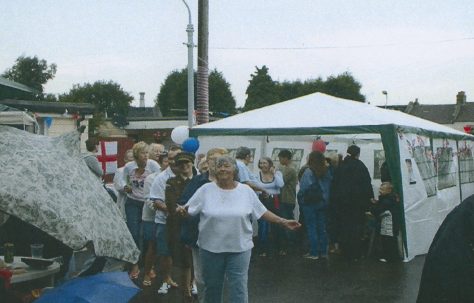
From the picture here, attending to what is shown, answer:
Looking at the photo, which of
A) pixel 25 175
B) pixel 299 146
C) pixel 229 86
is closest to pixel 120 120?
pixel 299 146

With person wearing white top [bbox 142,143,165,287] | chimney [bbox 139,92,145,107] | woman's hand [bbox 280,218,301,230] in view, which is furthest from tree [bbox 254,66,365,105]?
woman's hand [bbox 280,218,301,230]

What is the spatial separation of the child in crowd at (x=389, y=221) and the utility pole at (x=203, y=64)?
5.45 m

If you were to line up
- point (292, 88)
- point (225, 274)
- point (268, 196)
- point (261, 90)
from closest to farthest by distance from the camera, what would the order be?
point (225, 274) → point (268, 196) → point (261, 90) → point (292, 88)

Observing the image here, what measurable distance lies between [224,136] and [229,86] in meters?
65.3

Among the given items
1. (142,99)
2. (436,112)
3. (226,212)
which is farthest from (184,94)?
(226,212)

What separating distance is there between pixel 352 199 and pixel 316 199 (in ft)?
1.93

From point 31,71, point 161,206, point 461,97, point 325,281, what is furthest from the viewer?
point 461,97

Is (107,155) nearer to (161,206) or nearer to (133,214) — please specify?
(133,214)

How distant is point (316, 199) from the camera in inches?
406

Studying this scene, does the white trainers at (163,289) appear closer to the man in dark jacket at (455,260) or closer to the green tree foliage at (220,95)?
the man in dark jacket at (455,260)

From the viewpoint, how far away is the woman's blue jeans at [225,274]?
551 centimetres

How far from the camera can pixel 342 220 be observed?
10406 millimetres

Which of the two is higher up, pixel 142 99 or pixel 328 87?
pixel 328 87

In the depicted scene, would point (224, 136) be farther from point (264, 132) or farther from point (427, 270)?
point (427, 270)
